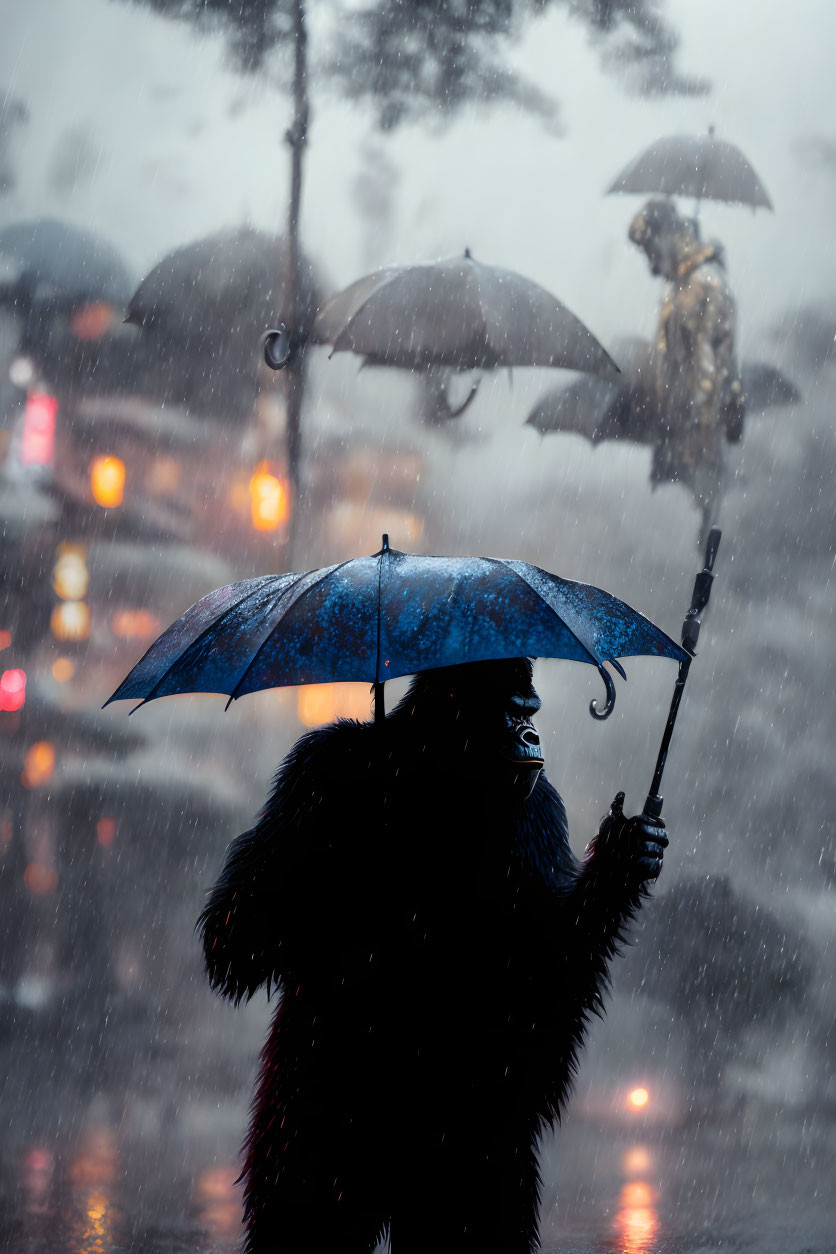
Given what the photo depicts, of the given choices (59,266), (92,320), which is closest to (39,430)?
(92,320)

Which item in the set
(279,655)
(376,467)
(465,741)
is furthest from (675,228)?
(279,655)

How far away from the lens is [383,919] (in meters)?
2.49

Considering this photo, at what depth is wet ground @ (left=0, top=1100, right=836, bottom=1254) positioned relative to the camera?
13.6 feet

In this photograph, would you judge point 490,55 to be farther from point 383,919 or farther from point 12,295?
point 383,919

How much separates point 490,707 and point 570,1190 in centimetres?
301

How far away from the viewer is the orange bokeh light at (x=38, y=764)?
4750mm

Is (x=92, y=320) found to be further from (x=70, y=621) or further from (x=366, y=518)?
(x=366, y=518)

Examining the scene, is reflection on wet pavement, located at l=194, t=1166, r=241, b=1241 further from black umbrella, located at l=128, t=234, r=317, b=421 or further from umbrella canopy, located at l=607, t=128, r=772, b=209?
umbrella canopy, located at l=607, t=128, r=772, b=209

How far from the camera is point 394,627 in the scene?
1996mm

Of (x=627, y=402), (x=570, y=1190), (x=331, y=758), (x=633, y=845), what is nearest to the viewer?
(x=633, y=845)

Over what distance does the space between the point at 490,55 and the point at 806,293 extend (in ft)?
5.36

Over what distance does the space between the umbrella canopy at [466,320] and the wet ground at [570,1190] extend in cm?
298

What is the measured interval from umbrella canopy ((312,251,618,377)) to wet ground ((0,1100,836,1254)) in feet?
9.78

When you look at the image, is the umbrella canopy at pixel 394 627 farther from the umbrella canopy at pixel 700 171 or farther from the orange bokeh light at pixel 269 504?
the umbrella canopy at pixel 700 171
